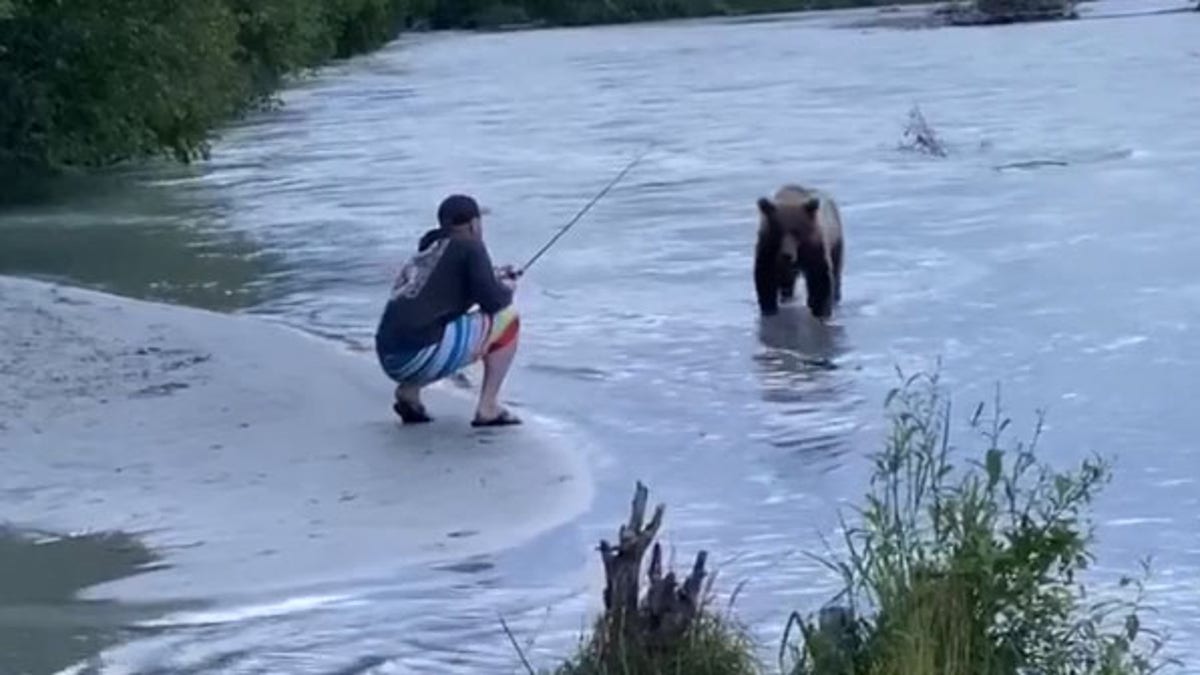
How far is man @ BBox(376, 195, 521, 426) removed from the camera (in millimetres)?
12188

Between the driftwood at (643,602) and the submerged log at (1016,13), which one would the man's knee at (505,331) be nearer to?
the driftwood at (643,602)

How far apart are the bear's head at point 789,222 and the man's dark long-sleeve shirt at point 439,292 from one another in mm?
4319

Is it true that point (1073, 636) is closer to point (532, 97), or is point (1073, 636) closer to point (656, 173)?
point (656, 173)

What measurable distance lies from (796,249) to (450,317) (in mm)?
4519

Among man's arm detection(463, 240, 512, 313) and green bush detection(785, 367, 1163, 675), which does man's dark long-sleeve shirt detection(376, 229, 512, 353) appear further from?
green bush detection(785, 367, 1163, 675)

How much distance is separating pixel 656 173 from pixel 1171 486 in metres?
16.4

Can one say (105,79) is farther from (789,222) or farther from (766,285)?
(789,222)

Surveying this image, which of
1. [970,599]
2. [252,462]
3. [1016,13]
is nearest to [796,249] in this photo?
[252,462]

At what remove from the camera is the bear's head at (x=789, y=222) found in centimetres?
1641

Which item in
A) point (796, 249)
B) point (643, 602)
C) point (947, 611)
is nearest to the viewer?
point (947, 611)

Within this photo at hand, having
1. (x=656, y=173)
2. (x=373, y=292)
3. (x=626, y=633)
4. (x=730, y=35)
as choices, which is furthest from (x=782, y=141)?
(x=730, y=35)

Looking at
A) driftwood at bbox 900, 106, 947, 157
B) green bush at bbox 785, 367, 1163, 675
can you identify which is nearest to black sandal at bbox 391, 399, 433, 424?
green bush at bbox 785, 367, 1163, 675

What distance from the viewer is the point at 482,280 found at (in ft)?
39.9

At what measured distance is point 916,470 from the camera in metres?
7.35
